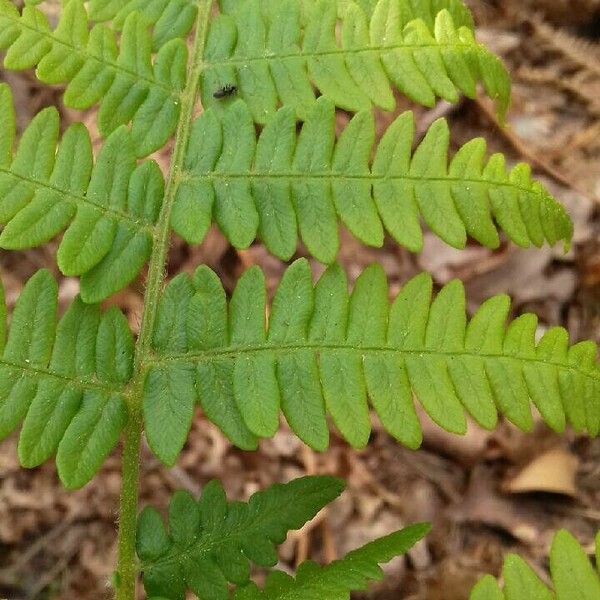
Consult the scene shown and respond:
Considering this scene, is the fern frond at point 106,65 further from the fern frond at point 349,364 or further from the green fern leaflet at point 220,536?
the green fern leaflet at point 220,536

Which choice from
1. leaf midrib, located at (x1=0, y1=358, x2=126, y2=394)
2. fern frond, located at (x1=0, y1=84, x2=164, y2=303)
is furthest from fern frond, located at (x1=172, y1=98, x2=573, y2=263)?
leaf midrib, located at (x1=0, y1=358, x2=126, y2=394)

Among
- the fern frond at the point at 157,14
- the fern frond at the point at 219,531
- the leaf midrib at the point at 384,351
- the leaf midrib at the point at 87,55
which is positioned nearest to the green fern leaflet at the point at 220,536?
the fern frond at the point at 219,531

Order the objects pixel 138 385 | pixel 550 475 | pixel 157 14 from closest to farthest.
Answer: pixel 138 385, pixel 157 14, pixel 550 475

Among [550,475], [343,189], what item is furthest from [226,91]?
[550,475]

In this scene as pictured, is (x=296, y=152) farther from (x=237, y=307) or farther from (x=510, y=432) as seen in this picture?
(x=510, y=432)

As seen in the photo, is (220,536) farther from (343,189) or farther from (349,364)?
(343,189)
